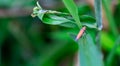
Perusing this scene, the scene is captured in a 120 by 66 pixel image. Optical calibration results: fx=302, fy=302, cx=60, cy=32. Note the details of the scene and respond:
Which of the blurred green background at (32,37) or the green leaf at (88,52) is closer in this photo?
the green leaf at (88,52)

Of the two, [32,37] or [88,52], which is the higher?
[32,37]

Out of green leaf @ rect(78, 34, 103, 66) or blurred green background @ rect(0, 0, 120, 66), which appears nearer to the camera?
green leaf @ rect(78, 34, 103, 66)

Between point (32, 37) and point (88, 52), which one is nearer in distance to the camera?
point (88, 52)

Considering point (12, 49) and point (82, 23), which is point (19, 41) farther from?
point (82, 23)

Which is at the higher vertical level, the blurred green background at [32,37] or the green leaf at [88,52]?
the blurred green background at [32,37]

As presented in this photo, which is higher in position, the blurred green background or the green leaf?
the blurred green background
